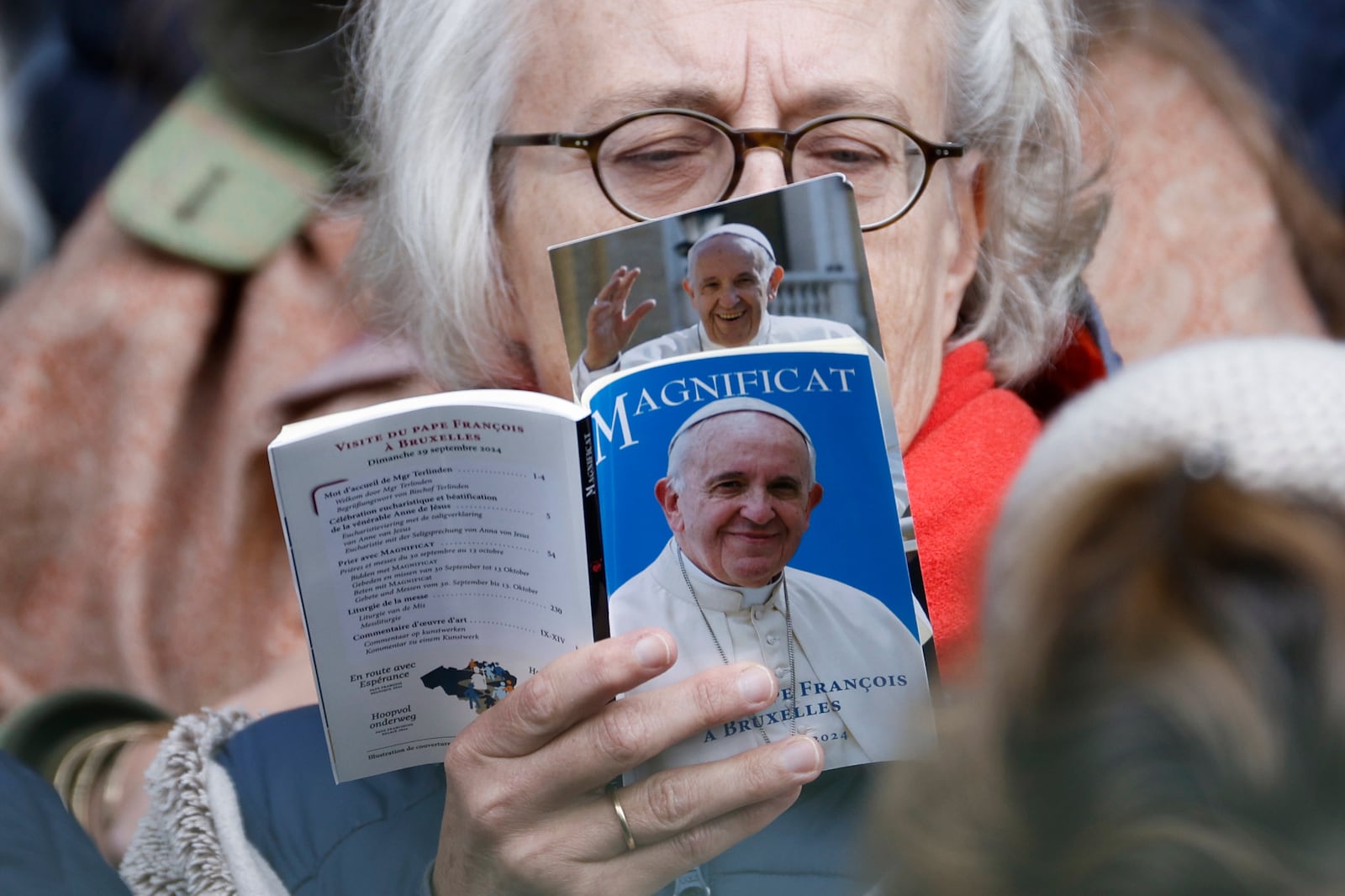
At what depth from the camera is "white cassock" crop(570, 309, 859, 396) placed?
1069 mm

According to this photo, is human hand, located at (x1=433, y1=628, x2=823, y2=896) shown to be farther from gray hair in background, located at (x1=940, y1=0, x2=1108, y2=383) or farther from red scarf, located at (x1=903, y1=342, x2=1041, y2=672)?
gray hair in background, located at (x1=940, y1=0, x2=1108, y2=383)

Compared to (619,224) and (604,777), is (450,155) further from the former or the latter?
(604,777)

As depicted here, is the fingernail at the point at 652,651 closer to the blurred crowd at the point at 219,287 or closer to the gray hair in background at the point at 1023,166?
the blurred crowd at the point at 219,287

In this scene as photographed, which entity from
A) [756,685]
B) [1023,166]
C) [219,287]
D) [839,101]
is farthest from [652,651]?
[219,287]

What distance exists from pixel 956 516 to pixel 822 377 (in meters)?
0.36

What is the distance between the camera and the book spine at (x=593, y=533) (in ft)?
3.16

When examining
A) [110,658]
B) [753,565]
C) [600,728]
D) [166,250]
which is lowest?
[600,728]

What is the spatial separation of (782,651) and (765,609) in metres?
0.04

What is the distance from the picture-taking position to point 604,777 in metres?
0.99

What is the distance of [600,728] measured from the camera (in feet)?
3.21

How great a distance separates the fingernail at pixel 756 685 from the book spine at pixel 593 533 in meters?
0.12

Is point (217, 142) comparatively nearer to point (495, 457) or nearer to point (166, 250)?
point (166, 250)

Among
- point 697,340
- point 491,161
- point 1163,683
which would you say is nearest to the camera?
point 1163,683

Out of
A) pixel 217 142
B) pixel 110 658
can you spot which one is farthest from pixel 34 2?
pixel 110 658
